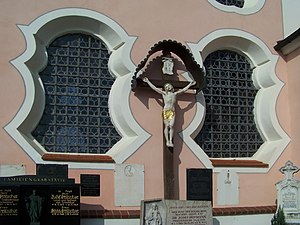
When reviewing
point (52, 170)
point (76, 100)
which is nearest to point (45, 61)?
point (76, 100)

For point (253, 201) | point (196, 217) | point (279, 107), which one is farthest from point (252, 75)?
point (196, 217)

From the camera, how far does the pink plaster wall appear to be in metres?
9.65

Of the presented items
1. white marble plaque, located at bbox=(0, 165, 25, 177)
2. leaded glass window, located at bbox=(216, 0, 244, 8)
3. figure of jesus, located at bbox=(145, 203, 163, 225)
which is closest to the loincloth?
figure of jesus, located at bbox=(145, 203, 163, 225)

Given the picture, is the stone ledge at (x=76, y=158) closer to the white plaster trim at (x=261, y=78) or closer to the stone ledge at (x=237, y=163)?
the stone ledge at (x=237, y=163)

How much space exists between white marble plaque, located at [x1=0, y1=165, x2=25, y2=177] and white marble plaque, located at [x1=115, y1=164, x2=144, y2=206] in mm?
1739

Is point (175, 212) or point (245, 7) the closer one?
point (175, 212)

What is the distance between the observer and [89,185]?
31.5 ft

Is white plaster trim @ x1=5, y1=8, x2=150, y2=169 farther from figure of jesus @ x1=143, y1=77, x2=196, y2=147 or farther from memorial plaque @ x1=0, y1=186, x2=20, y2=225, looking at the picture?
memorial plaque @ x1=0, y1=186, x2=20, y2=225

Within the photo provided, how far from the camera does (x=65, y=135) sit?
33.3ft

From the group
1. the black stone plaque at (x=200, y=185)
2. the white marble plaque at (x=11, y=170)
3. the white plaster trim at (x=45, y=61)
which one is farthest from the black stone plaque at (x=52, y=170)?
the black stone plaque at (x=200, y=185)

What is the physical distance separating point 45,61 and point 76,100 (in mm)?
957

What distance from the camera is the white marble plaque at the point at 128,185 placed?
9805 millimetres

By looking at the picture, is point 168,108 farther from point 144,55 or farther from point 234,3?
point 234,3

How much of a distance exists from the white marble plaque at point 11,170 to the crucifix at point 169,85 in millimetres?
2589
